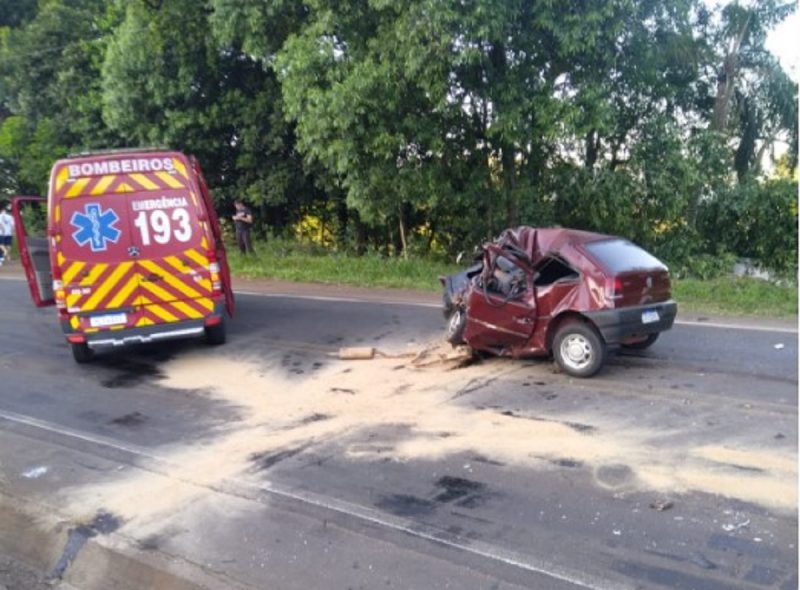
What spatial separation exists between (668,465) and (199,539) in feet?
11.2

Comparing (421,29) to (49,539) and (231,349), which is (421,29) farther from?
(49,539)

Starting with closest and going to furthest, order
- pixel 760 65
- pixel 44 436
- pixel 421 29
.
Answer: pixel 44 436, pixel 421 29, pixel 760 65

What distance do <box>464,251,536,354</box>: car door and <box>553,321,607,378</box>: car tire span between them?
38 cm

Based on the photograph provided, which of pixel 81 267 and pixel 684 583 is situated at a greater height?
pixel 81 267

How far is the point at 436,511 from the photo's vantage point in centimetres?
536

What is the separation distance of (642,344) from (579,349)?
133cm

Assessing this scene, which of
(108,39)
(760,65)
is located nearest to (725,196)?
(760,65)

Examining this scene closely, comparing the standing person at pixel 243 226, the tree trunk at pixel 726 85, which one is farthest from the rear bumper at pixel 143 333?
the tree trunk at pixel 726 85

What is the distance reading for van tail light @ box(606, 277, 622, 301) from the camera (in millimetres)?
8008

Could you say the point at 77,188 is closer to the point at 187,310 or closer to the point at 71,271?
the point at 71,271

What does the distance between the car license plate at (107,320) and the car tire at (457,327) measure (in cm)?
417

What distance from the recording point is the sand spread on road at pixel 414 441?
564 cm

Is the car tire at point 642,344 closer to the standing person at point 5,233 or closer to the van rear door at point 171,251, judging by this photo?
the van rear door at point 171,251

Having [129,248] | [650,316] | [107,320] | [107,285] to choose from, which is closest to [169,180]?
[129,248]
